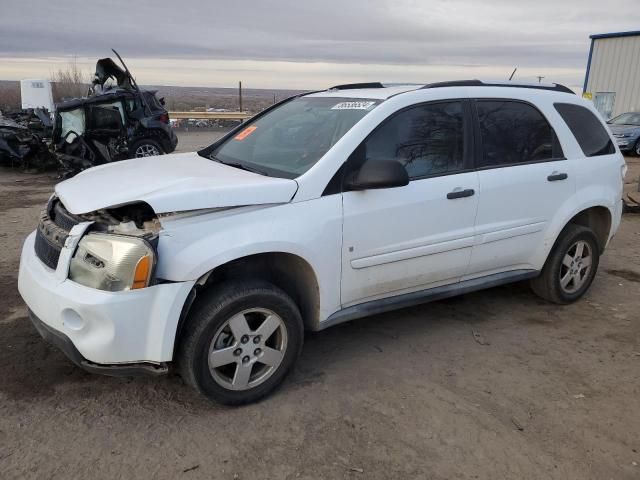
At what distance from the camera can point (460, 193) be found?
12.4 ft

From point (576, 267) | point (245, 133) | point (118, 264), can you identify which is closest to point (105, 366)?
point (118, 264)

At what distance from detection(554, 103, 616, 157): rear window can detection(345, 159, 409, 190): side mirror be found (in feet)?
6.55

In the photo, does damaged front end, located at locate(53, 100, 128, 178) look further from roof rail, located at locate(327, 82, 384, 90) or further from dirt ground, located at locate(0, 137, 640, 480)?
roof rail, located at locate(327, 82, 384, 90)

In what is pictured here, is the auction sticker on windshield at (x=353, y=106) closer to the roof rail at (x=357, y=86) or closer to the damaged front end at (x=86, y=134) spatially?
the roof rail at (x=357, y=86)

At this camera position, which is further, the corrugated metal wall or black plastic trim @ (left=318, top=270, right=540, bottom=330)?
the corrugated metal wall

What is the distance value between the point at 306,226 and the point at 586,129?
287cm

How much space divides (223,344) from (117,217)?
0.90 m

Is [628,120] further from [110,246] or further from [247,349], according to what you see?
[110,246]

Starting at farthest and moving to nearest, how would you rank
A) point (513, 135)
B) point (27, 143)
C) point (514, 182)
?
point (27, 143) → point (513, 135) → point (514, 182)

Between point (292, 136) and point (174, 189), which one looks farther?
point (292, 136)

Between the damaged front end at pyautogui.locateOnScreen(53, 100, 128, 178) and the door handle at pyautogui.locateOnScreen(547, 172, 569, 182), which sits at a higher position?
the door handle at pyautogui.locateOnScreen(547, 172, 569, 182)

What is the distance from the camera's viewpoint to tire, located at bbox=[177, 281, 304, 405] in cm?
294

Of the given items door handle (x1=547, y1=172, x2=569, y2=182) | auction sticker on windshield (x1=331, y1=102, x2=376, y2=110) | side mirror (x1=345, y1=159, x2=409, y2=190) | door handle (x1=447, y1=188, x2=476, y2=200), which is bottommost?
door handle (x1=447, y1=188, x2=476, y2=200)

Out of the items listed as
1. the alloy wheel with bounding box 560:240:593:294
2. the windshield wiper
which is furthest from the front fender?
the alloy wheel with bounding box 560:240:593:294
